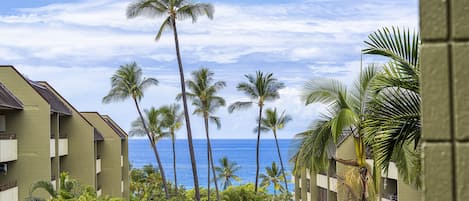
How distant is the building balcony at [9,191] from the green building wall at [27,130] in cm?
74

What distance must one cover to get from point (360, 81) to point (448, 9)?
10.9 m

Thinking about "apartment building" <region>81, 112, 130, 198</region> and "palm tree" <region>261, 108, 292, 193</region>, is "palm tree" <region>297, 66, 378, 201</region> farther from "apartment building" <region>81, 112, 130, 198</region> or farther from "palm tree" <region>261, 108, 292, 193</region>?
"palm tree" <region>261, 108, 292, 193</region>

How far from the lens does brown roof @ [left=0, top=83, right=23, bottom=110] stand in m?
22.9

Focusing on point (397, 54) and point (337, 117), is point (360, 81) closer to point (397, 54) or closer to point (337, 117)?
point (337, 117)

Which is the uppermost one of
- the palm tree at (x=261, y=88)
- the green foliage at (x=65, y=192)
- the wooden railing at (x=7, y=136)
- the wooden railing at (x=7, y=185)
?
the palm tree at (x=261, y=88)

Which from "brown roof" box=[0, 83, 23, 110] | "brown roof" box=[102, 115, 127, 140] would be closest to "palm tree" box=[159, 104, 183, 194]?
"brown roof" box=[102, 115, 127, 140]

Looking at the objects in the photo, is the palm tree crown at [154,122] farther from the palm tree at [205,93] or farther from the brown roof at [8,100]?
the brown roof at [8,100]

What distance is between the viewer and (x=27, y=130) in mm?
25797

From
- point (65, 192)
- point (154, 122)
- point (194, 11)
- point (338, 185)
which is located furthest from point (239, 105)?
point (65, 192)

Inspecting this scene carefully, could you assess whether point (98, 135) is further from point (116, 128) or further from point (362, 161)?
point (362, 161)

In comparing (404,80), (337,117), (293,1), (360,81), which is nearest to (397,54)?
(404,80)

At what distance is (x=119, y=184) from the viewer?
40250mm

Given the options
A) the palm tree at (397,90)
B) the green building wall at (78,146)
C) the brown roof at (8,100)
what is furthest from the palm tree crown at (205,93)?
the palm tree at (397,90)

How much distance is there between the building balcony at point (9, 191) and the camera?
2234 centimetres
